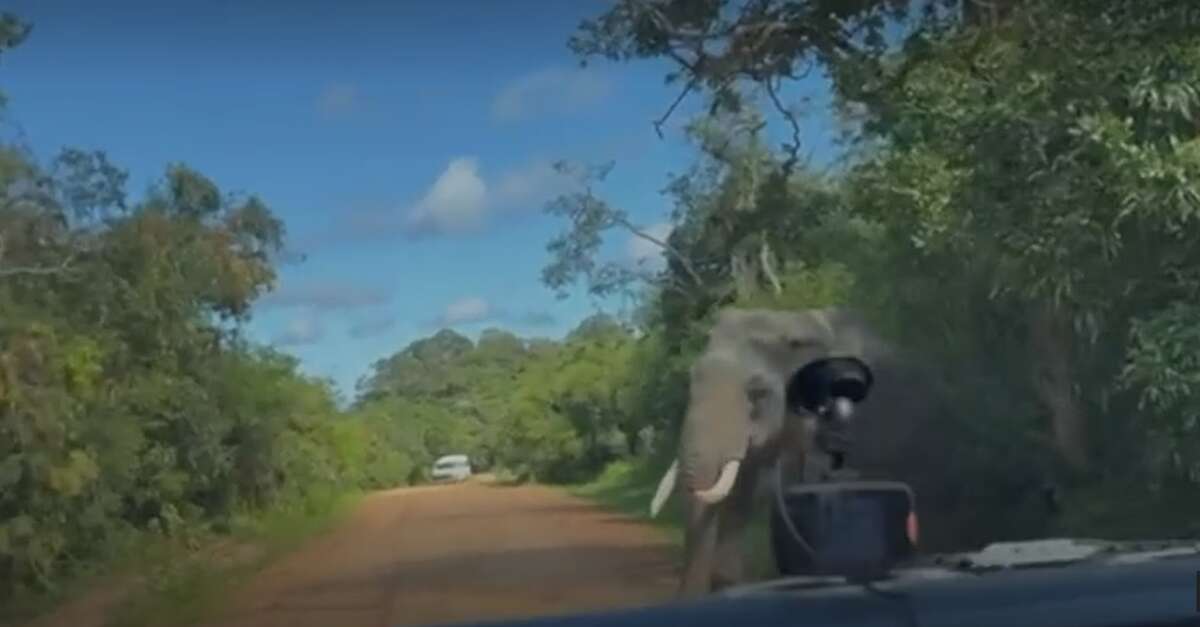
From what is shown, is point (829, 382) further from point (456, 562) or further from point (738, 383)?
point (456, 562)

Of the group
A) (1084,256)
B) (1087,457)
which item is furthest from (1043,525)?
(1084,256)

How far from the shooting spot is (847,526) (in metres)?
1.63

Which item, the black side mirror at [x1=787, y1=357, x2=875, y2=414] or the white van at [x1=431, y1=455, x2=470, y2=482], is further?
the white van at [x1=431, y1=455, x2=470, y2=482]

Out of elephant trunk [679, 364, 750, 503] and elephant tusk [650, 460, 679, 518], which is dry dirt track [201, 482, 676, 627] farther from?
elephant trunk [679, 364, 750, 503]

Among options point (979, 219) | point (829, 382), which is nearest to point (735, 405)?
point (979, 219)

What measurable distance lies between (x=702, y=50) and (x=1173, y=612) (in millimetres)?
4216

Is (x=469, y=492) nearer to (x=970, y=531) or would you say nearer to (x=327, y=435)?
(x=327, y=435)

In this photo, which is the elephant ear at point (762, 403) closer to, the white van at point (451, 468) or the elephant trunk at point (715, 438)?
the elephant trunk at point (715, 438)

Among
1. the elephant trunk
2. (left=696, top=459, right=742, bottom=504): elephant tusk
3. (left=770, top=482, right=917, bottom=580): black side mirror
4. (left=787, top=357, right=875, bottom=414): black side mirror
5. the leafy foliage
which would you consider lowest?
(left=770, top=482, right=917, bottom=580): black side mirror

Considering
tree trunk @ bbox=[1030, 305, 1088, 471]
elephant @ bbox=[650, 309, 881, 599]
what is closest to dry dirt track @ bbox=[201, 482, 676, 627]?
elephant @ bbox=[650, 309, 881, 599]

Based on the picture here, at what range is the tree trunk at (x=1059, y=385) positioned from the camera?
216 inches

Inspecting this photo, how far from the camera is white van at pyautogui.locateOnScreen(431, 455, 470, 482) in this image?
6.88 m

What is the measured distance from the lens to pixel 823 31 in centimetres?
550

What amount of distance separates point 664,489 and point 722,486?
274 mm
